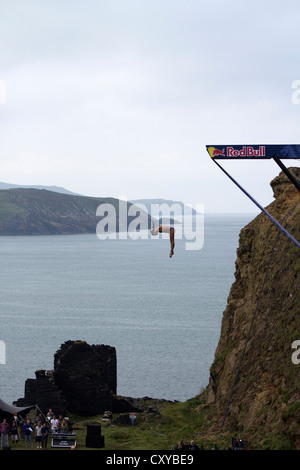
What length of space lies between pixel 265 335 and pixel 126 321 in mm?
76273

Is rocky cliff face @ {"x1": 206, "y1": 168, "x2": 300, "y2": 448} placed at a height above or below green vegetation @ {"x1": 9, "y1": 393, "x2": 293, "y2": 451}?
above

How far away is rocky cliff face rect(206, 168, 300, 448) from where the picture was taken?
102 ft

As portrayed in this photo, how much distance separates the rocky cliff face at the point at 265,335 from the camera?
31016 millimetres

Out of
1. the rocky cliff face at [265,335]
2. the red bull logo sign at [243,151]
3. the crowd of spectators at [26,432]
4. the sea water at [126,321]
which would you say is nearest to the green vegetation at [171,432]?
the crowd of spectators at [26,432]

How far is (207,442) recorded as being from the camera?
34.4 m

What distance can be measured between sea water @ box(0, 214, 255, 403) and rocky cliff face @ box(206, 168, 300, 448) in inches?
1065

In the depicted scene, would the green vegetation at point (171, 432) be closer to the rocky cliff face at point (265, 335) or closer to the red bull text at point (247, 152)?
the rocky cliff face at point (265, 335)

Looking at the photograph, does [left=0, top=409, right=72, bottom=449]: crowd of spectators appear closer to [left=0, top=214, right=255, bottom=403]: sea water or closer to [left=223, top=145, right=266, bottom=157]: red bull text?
[left=223, top=145, right=266, bottom=157]: red bull text

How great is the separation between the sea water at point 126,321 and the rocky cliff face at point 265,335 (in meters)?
27.0

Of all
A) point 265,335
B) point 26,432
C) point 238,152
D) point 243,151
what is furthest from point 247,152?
point 26,432

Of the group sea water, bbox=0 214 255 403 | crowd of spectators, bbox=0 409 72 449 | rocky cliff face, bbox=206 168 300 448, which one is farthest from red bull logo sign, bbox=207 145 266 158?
sea water, bbox=0 214 255 403
